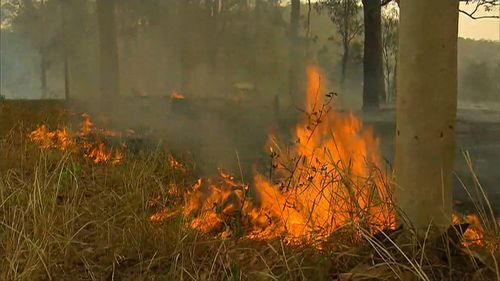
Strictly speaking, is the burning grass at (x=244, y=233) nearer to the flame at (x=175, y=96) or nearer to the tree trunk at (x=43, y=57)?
the flame at (x=175, y=96)

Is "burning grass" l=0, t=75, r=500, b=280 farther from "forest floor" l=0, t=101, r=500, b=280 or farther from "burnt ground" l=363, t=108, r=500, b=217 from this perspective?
"burnt ground" l=363, t=108, r=500, b=217

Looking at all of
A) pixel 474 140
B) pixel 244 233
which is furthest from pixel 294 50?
pixel 244 233

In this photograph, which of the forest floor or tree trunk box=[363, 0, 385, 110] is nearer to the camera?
the forest floor

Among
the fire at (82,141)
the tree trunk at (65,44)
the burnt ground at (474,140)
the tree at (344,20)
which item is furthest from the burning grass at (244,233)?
the tree trunk at (65,44)

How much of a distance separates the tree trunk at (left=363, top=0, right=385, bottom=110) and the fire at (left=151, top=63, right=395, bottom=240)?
1.94 meters

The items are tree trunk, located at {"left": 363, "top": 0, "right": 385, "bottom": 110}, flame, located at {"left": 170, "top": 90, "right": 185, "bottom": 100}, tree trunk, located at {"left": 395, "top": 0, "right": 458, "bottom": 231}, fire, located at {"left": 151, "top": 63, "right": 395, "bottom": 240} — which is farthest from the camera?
flame, located at {"left": 170, "top": 90, "right": 185, "bottom": 100}

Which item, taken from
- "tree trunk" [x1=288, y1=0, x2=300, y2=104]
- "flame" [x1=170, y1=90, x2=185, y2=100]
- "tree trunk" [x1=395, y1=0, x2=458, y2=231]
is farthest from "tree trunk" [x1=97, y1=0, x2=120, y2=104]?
"tree trunk" [x1=395, y1=0, x2=458, y2=231]

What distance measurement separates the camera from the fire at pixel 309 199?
2254mm

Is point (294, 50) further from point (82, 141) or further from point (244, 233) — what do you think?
point (244, 233)

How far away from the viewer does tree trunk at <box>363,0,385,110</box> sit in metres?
5.35

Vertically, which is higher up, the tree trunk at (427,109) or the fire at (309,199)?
the tree trunk at (427,109)

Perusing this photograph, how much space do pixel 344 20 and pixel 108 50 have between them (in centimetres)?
281

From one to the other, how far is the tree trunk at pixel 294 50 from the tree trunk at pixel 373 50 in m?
0.61

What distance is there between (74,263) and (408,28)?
1.52m
